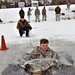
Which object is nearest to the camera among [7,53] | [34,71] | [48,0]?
[34,71]

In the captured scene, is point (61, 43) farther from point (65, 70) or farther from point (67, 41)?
point (65, 70)

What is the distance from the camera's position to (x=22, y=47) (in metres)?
15.8

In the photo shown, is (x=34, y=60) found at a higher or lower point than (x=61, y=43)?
higher

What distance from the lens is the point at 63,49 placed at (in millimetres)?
15008

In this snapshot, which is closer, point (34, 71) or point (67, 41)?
point (34, 71)

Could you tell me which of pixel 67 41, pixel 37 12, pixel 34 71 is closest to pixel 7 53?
pixel 67 41

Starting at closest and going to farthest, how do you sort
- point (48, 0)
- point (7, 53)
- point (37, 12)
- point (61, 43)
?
point (7, 53), point (61, 43), point (37, 12), point (48, 0)

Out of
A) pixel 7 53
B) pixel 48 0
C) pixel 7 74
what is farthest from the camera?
pixel 48 0

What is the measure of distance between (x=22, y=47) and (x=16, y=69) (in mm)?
6637

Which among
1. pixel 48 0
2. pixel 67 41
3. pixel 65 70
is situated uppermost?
pixel 65 70

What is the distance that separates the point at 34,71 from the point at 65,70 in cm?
152

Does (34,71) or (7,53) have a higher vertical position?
(34,71)

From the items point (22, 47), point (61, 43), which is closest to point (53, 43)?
point (61, 43)

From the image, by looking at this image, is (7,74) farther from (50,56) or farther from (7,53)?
(7,53)
